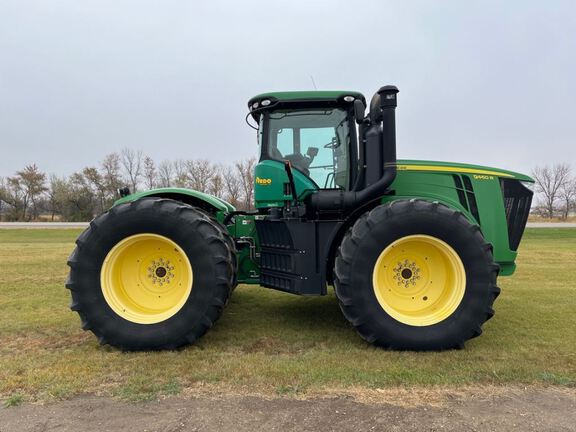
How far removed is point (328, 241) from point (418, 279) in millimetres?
1017

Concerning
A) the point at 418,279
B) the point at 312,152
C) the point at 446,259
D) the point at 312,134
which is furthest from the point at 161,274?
the point at 446,259

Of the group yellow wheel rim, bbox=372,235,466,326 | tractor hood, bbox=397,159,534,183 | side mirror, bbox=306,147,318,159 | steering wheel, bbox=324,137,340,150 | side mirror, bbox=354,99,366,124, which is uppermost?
side mirror, bbox=354,99,366,124

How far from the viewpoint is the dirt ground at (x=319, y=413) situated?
2.85 meters

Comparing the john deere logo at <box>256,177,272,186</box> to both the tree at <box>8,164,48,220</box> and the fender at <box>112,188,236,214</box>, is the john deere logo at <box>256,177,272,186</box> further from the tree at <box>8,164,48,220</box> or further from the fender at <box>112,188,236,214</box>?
the tree at <box>8,164,48,220</box>

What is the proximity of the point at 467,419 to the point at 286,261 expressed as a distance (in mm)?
2402

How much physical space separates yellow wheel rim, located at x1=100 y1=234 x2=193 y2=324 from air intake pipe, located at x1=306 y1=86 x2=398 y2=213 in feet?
5.25

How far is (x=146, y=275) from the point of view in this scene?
4.62 meters

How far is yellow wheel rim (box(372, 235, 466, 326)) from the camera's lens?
4.31 meters

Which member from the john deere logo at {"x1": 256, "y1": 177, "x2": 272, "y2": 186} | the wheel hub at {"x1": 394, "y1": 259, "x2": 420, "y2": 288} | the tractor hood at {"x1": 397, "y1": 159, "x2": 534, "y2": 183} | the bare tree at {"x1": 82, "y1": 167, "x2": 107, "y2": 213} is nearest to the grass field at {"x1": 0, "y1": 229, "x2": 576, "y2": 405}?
the wheel hub at {"x1": 394, "y1": 259, "x2": 420, "y2": 288}

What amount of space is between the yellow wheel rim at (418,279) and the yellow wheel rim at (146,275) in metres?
2.07

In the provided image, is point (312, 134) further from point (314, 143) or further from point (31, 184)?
point (31, 184)

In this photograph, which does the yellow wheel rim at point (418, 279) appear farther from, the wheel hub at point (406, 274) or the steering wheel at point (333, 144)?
the steering wheel at point (333, 144)

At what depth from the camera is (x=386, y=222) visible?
13.9 feet

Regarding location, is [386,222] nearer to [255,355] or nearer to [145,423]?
[255,355]
